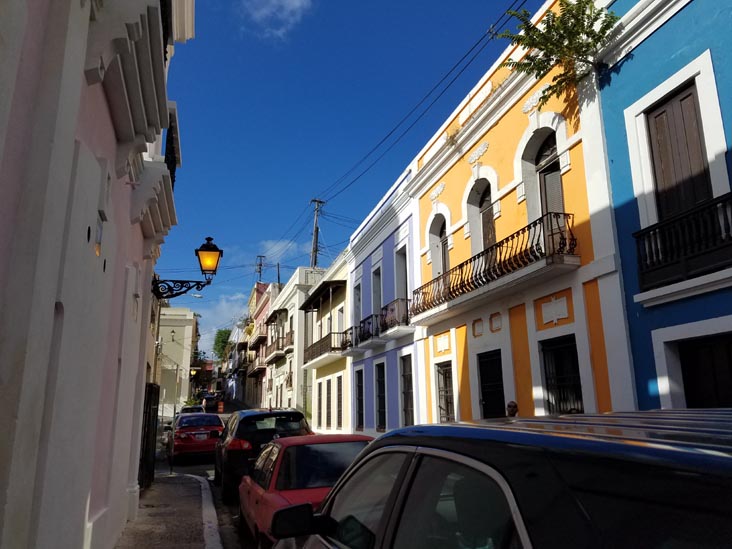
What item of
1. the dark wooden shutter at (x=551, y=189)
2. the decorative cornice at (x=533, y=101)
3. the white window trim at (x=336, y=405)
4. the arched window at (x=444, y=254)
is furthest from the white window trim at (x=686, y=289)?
the white window trim at (x=336, y=405)

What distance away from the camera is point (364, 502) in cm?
242

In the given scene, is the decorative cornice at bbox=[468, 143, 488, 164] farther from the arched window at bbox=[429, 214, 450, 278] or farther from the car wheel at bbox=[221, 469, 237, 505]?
the car wheel at bbox=[221, 469, 237, 505]

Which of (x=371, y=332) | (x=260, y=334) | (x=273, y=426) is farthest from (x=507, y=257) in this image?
(x=260, y=334)

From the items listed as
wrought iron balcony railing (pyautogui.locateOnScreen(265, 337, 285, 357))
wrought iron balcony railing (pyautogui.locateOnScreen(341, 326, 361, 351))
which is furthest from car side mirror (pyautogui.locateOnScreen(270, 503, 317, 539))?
wrought iron balcony railing (pyautogui.locateOnScreen(265, 337, 285, 357))

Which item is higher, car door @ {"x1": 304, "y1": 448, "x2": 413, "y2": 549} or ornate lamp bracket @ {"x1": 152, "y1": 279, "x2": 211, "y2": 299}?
ornate lamp bracket @ {"x1": 152, "y1": 279, "x2": 211, "y2": 299}

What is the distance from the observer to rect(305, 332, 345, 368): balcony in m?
22.8

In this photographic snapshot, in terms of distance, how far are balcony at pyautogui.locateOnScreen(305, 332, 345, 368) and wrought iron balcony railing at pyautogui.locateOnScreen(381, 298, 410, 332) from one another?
4.54 metres

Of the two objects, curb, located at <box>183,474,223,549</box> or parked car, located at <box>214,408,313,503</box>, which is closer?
curb, located at <box>183,474,223,549</box>

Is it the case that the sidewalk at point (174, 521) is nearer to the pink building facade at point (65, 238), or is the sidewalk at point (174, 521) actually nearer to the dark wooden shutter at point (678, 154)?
the pink building facade at point (65, 238)

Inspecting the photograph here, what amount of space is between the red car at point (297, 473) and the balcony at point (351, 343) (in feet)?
45.1

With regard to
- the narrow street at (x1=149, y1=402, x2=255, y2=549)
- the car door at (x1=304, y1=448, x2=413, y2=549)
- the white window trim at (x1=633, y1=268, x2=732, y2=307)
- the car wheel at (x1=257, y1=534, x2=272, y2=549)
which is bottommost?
the narrow street at (x1=149, y1=402, x2=255, y2=549)

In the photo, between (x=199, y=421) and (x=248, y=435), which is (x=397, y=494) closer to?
(x=248, y=435)

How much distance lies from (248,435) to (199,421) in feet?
27.1

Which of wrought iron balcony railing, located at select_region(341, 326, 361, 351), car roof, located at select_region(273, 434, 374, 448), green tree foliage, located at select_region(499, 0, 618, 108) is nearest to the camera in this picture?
car roof, located at select_region(273, 434, 374, 448)
